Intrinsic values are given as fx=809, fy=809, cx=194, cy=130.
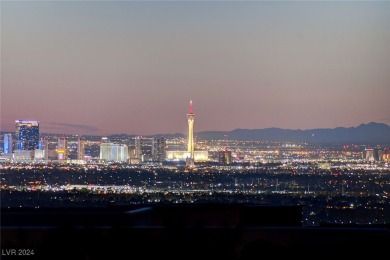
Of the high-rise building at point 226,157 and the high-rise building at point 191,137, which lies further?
the high-rise building at point 191,137

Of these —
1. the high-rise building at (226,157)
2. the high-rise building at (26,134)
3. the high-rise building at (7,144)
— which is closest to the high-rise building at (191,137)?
the high-rise building at (226,157)

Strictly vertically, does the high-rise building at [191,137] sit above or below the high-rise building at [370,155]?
above

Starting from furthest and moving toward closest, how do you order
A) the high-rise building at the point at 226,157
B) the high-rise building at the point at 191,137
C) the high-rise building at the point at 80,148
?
the high-rise building at the point at 191,137 < the high-rise building at the point at 226,157 < the high-rise building at the point at 80,148

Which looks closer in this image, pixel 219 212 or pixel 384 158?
pixel 219 212

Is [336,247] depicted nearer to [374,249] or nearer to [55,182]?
[374,249]

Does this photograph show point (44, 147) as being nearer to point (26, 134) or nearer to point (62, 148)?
point (62, 148)

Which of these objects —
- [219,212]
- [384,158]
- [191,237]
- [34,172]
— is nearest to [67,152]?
[34,172]

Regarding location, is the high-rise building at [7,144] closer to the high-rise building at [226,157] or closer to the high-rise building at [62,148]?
the high-rise building at [62,148]
